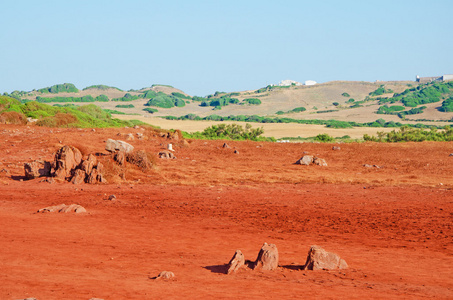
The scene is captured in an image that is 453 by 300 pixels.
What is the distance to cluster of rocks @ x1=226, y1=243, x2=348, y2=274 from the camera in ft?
26.7

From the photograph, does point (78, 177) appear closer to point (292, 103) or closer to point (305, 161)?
point (305, 161)

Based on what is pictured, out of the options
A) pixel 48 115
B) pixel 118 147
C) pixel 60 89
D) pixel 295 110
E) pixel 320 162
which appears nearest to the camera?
pixel 118 147

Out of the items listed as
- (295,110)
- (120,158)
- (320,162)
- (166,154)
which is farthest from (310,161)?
(295,110)

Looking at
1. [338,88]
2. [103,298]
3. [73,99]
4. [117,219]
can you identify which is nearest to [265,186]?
[117,219]

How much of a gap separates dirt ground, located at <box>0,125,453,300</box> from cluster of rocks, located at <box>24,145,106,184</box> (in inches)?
17.1

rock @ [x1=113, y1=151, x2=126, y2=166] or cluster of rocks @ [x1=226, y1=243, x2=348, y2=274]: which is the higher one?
rock @ [x1=113, y1=151, x2=126, y2=166]

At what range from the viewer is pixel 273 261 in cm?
819

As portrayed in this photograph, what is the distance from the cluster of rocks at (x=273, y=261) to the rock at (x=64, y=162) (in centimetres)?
1073

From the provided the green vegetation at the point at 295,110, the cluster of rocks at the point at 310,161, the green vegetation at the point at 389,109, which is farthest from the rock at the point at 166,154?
the green vegetation at the point at 295,110

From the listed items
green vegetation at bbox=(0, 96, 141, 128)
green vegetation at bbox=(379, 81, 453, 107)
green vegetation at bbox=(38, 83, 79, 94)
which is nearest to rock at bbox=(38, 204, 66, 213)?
green vegetation at bbox=(0, 96, 141, 128)

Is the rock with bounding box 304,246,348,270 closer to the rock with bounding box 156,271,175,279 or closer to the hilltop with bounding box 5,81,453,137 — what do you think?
the rock with bounding box 156,271,175,279

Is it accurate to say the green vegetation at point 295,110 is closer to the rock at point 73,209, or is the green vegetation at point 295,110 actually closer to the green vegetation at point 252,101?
the green vegetation at point 252,101

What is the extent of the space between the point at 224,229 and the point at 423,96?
116649mm

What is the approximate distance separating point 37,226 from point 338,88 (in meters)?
139
